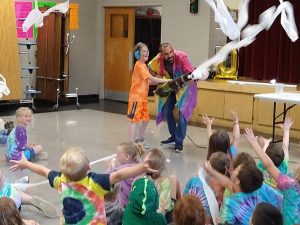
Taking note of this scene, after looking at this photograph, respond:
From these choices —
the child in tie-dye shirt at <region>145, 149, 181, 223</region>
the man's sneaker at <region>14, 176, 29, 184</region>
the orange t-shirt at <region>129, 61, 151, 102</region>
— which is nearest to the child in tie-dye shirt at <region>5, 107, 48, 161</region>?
the man's sneaker at <region>14, 176, 29, 184</region>

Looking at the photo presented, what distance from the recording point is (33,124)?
8797 mm

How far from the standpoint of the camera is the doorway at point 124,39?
11.6m

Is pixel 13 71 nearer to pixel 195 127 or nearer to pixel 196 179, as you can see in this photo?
pixel 195 127

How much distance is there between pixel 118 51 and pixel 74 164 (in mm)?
9492

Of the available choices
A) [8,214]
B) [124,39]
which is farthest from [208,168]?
[124,39]

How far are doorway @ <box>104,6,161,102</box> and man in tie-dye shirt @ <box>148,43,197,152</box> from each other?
4.30m

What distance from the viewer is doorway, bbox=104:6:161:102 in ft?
38.0

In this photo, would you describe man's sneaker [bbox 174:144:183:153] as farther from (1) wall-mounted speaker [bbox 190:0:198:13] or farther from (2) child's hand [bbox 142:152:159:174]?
(1) wall-mounted speaker [bbox 190:0:198:13]

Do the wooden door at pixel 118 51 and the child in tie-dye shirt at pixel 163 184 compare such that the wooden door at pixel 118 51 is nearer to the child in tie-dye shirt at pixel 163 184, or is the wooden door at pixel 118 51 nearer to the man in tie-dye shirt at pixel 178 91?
the man in tie-dye shirt at pixel 178 91

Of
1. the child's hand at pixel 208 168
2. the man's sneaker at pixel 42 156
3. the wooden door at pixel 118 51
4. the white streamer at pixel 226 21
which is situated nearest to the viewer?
the child's hand at pixel 208 168

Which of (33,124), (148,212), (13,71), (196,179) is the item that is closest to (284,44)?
(33,124)

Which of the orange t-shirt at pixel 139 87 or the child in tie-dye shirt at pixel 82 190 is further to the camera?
the orange t-shirt at pixel 139 87

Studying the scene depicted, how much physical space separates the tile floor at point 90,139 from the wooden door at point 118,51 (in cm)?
182

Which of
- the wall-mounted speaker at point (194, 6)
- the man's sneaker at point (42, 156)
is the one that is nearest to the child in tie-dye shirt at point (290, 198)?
the man's sneaker at point (42, 156)
